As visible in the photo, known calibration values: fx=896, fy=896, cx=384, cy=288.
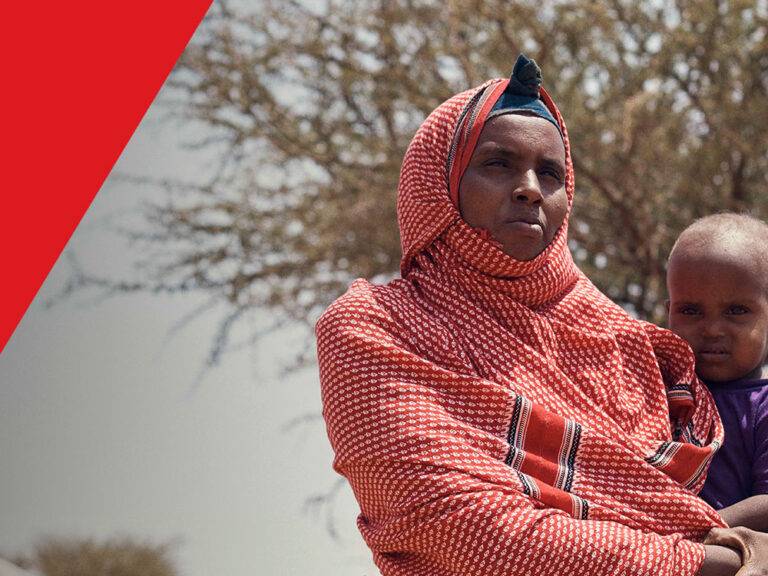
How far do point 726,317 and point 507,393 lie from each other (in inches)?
27.2

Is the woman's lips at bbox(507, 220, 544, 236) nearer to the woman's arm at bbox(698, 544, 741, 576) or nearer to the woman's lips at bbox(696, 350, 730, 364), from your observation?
the woman's lips at bbox(696, 350, 730, 364)

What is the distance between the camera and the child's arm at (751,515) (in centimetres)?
194

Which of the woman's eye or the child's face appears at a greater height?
the woman's eye

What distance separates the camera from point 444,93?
239 inches

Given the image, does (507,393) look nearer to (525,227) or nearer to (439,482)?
(439,482)

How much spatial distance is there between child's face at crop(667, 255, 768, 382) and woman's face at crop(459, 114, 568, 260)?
1.36 ft

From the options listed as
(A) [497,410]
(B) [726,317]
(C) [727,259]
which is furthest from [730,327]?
(A) [497,410]

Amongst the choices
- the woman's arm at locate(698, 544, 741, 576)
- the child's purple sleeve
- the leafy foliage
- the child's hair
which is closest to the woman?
the woman's arm at locate(698, 544, 741, 576)

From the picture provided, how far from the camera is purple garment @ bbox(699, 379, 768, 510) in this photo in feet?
6.70

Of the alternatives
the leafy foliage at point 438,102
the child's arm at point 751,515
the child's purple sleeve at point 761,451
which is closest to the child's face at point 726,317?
the child's purple sleeve at point 761,451

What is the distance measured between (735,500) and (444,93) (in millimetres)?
4433

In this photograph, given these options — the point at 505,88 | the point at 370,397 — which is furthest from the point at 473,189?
the point at 370,397

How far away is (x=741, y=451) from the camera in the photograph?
6.84 feet

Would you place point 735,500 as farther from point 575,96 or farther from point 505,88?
point 575,96
